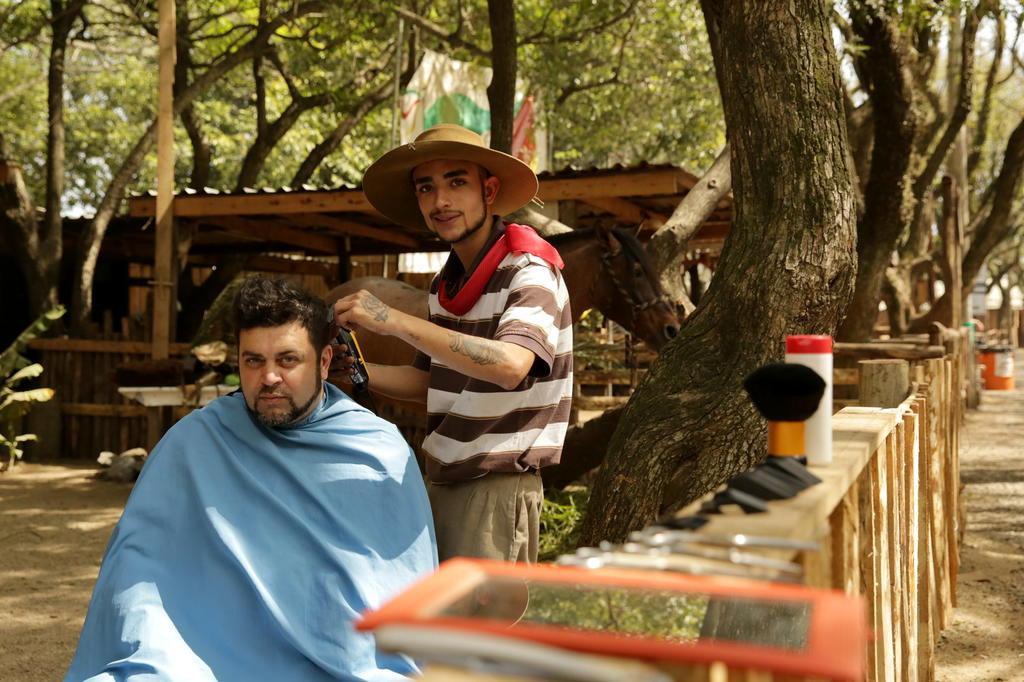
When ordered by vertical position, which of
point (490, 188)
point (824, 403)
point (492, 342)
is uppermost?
point (490, 188)

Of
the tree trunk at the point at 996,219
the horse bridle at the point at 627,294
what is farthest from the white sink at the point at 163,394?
the tree trunk at the point at 996,219

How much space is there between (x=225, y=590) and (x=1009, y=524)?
7126mm

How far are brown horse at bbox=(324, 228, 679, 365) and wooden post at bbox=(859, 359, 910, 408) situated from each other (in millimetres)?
Answer: 3110

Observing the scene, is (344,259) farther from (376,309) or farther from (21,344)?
(376,309)

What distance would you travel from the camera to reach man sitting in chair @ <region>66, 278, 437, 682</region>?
2900mm

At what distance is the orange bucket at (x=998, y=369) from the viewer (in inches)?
902

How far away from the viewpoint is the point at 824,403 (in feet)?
6.23

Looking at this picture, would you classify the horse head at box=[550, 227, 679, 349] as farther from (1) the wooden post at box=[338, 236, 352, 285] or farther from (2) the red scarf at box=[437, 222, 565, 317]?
(1) the wooden post at box=[338, 236, 352, 285]

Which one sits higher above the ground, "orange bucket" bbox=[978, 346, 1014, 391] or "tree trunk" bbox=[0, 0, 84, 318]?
"tree trunk" bbox=[0, 0, 84, 318]

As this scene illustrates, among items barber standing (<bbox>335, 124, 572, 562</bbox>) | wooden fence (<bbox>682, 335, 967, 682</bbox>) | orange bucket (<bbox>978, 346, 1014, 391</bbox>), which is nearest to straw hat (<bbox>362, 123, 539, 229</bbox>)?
barber standing (<bbox>335, 124, 572, 562</bbox>)

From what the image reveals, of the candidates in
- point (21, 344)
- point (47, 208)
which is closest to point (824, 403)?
point (21, 344)

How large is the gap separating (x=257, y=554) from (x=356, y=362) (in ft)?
2.03

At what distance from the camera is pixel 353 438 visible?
3252 millimetres

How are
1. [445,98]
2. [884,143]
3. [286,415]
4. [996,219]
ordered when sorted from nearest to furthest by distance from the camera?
[286,415] → [884,143] → [445,98] → [996,219]
